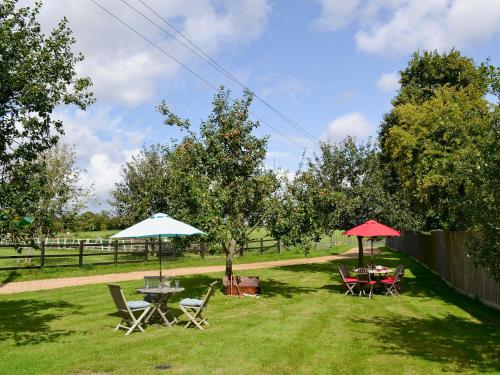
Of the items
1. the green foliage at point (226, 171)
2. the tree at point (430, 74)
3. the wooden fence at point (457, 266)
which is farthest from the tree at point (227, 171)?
the tree at point (430, 74)

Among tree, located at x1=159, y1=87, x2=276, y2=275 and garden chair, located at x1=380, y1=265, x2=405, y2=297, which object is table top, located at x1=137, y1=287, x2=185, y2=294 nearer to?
tree, located at x1=159, y1=87, x2=276, y2=275

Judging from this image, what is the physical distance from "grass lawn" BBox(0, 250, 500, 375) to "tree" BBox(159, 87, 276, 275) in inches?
104

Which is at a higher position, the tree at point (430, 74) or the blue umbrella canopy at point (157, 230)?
the tree at point (430, 74)

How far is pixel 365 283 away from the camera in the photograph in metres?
16.5

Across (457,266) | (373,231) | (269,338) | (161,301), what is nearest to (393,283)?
(373,231)

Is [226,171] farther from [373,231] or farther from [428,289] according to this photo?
[428,289]

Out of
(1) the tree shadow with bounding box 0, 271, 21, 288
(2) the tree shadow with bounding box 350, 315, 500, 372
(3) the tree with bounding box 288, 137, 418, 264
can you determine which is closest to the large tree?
(3) the tree with bounding box 288, 137, 418, 264

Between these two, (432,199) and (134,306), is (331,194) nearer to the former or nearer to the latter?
(432,199)

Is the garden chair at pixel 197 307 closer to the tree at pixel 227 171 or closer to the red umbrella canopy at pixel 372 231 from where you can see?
the tree at pixel 227 171

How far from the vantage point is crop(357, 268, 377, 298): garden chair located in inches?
613

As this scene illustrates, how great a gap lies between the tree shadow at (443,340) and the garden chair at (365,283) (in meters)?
3.48

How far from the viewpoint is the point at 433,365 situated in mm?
7656

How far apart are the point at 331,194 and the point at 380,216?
7.83m

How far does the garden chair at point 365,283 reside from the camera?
1558 centimetres
